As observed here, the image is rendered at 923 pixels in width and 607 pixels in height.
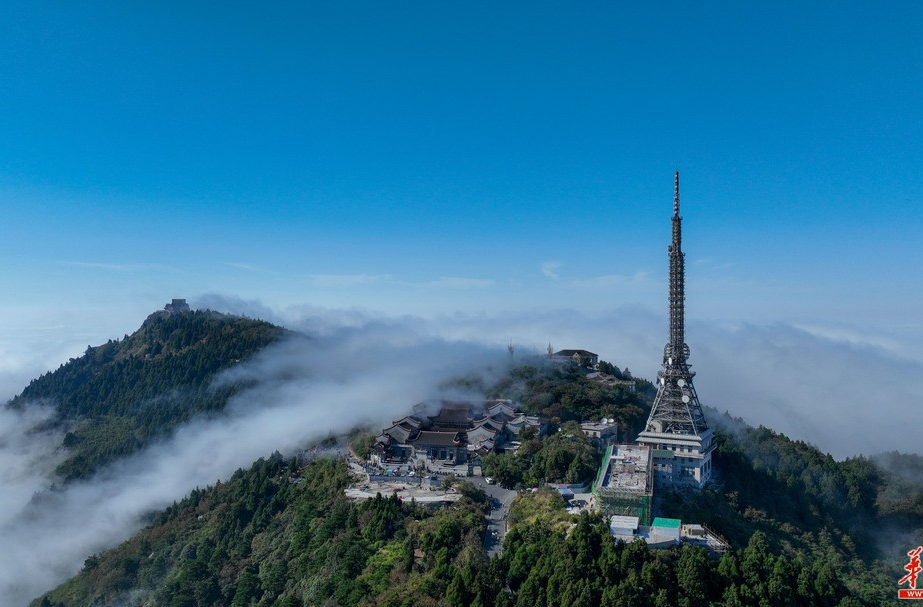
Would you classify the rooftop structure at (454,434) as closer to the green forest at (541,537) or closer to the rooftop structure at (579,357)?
the green forest at (541,537)

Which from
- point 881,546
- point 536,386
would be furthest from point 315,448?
point 881,546

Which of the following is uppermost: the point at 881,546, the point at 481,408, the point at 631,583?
the point at 481,408

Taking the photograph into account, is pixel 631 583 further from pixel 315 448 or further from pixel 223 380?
pixel 223 380

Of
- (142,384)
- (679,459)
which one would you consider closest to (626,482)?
(679,459)

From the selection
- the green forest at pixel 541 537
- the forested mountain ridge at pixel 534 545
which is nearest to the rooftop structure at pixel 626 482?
the green forest at pixel 541 537

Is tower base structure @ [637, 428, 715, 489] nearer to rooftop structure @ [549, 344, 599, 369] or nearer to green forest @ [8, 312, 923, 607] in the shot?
green forest @ [8, 312, 923, 607]

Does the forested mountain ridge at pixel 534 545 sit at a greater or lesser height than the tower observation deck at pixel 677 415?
lesser
